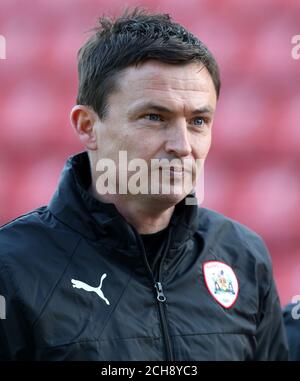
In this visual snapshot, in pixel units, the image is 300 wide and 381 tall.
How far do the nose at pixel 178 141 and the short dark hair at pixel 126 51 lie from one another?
11 cm

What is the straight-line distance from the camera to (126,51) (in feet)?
3.99

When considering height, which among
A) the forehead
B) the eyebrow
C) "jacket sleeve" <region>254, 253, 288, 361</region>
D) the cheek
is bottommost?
"jacket sleeve" <region>254, 253, 288, 361</region>

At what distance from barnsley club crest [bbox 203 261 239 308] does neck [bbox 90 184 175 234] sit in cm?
10

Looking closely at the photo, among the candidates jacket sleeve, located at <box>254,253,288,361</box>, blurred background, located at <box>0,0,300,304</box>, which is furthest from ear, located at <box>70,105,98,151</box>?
blurred background, located at <box>0,0,300,304</box>

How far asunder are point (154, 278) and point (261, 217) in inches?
43.9

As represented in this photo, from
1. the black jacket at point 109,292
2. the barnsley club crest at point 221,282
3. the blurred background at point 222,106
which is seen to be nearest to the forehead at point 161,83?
the black jacket at point 109,292

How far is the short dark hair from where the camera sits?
1.21 m

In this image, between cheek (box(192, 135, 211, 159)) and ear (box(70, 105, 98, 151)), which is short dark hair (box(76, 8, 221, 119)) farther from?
cheek (box(192, 135, 211, 159))

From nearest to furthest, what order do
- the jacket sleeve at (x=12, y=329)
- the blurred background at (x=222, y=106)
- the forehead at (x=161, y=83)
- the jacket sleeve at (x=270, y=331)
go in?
1. the jacket sleeve at (x=12, y=329)
2. the forehead at (x=161, y=83)
3. the jacket sleeve at (x=270, y=331)
4. the blurred background at (x=222, y=106)

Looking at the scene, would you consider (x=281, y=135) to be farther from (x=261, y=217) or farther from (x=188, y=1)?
(x=188, y=1)

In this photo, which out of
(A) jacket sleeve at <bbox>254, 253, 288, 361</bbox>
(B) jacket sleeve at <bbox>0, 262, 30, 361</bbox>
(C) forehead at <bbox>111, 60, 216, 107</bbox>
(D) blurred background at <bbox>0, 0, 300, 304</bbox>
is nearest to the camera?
(B) jacket sleeve at <bbox>0, 262, 30, 361</bbox>

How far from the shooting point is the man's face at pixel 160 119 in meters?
1.17

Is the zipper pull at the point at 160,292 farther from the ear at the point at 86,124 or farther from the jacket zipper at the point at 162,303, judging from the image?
the ear at the point at 86,124
